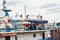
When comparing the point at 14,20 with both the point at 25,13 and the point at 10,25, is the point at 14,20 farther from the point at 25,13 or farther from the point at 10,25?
the point at 25,13

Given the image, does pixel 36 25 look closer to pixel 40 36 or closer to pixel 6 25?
pixel 40 36

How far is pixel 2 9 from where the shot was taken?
22844mm

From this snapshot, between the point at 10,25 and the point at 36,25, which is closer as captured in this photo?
the point at 10,25

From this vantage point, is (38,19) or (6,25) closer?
(6,25)

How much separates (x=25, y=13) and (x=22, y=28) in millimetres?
4140

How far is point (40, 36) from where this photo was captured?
2675cm

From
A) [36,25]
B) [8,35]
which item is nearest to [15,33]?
[8,35]

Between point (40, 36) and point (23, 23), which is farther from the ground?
point (23, 23)

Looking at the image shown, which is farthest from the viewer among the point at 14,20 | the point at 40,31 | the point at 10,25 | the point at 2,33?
the point at 40,31

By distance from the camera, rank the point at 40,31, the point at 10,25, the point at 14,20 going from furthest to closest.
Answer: the point at 40,31 < the point at 14,20 < the point at 10,25

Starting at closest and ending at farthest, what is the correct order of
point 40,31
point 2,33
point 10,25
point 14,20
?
point 2,33 → point 10,25 → point 14,20 → point 40,31

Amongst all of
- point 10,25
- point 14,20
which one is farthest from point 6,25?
point 14,20

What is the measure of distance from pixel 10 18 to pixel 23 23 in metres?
2.47

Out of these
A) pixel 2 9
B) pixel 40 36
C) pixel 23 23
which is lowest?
pixel 40 36
